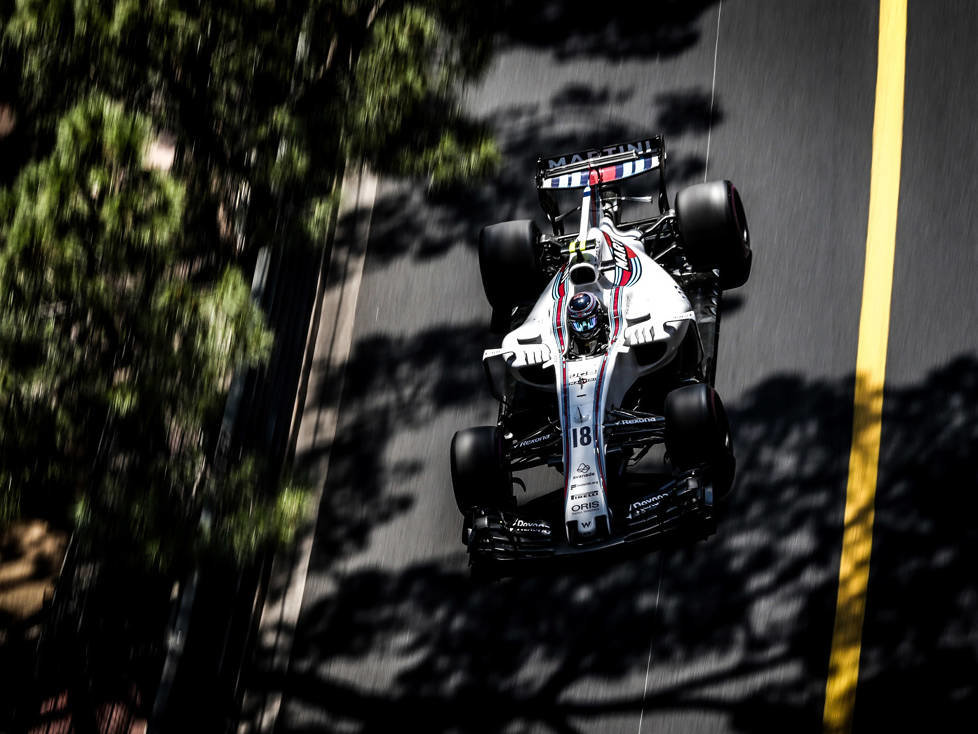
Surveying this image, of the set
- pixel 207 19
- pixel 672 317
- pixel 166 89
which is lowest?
pixel 672 317

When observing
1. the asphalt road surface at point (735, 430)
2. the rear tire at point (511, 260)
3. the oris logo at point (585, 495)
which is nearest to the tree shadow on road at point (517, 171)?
the asphalt road surface at point (735, 430)

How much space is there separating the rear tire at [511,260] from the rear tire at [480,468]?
140cm

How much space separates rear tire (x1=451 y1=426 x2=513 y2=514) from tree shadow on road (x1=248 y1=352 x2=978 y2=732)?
33.9 inches

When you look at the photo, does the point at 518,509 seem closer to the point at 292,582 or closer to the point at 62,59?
the point at 292,582

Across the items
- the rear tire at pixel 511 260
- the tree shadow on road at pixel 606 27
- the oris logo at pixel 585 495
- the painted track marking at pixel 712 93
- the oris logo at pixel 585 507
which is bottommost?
the oris logo at pixel 585 507

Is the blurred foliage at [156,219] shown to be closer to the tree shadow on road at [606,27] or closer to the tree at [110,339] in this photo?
the tree at [110,339]

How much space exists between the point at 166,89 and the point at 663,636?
4697 millimetres

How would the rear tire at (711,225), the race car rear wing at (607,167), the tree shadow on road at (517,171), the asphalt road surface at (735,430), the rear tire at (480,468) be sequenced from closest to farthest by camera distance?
the asphalt road surface at (735,430), the rear tire at (480,468), the rear tire at (711,225), the race car rear wing at (607,167), the tree shadow on road at (517,171)

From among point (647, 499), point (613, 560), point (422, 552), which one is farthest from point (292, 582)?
point (647, 499)

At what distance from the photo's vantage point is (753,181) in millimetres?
8750

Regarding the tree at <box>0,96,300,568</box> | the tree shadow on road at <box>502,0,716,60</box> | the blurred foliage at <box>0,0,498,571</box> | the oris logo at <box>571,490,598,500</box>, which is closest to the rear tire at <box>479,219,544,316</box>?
the blurred foliage at <box>0,0,498,571</box>

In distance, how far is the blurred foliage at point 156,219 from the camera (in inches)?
191

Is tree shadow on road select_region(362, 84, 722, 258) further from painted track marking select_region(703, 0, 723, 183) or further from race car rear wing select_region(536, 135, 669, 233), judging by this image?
race car rear wing select_region(536, 135, 669, 233)

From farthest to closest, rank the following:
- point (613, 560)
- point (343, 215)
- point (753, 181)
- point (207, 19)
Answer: point (343, 215)
point (753, 181)
point (613, 560)
point (207, 19)
